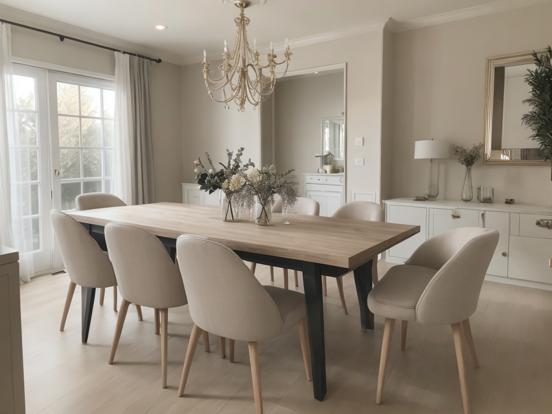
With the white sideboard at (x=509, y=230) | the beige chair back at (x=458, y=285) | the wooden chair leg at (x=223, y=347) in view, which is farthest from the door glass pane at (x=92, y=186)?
the beige chair back at (x=458, y=285)

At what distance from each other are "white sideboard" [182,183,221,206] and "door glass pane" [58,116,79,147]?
1700 millimetres

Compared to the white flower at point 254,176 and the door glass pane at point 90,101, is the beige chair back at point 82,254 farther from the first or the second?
the door glass pane at point 90,101

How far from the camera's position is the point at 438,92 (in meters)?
4.42

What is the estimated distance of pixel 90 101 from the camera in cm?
483

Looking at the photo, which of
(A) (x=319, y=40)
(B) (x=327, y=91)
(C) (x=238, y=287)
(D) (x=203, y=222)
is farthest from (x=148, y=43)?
(C) (x=238, y=287)

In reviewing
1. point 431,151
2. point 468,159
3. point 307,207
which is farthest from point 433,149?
point 307,207

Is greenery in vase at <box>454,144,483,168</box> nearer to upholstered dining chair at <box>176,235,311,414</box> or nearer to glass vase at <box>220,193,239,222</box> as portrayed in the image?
glass vase at <box>220,193,239,222</box>

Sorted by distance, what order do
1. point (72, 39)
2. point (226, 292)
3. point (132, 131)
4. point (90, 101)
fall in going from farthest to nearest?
point (132, 131) → point (90, 101) → point (72, 39) → point (226, 292)

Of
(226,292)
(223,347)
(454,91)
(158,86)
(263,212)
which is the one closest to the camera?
(226,292)

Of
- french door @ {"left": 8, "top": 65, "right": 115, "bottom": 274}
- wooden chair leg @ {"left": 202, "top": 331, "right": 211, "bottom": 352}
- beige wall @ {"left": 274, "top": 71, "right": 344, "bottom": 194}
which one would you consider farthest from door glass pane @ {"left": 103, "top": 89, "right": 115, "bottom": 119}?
wooden chair leg @ {"left": 202, "top": 331, "right": 211, "bottom": 352}

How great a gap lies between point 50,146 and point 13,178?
532 mm

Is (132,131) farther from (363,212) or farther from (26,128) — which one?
(363,212)

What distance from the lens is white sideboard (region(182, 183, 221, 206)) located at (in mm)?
5816

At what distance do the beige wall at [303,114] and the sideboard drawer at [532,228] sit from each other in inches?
131
